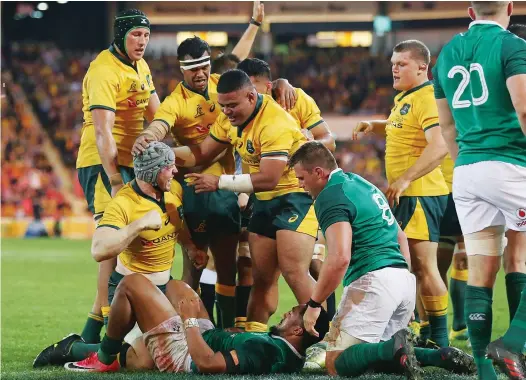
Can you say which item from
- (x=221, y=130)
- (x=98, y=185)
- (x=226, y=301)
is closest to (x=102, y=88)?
(x=98, y=185)

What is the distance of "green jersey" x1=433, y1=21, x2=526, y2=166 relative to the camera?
4.96 meters

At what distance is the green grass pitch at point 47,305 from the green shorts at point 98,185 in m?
1.32

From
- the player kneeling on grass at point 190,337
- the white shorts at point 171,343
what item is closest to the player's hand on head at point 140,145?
the player kneeling on grass at point 190,337

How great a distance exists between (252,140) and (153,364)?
1.84m

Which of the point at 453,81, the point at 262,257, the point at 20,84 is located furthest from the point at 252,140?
the point at 20,84

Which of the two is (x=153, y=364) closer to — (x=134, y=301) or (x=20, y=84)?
(x=134, y=301)

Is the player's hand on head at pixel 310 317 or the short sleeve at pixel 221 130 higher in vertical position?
the short sleeve at pixel 221 130

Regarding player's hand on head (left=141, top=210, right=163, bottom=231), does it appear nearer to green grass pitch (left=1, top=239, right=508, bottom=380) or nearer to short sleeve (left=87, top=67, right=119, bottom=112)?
green grass pitch (left=1, top=239, right=508, bottom=380)

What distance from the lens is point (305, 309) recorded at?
5.69 m

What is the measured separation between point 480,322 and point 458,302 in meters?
3.49

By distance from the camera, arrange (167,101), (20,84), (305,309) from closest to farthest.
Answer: (305,309), (167,101), (20,84)

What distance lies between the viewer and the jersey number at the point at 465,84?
504cm

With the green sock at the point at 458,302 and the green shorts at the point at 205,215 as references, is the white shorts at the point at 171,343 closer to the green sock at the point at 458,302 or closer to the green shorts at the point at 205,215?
the green shorts at the point at 205,215

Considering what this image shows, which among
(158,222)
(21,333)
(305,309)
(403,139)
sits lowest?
(21,333)
